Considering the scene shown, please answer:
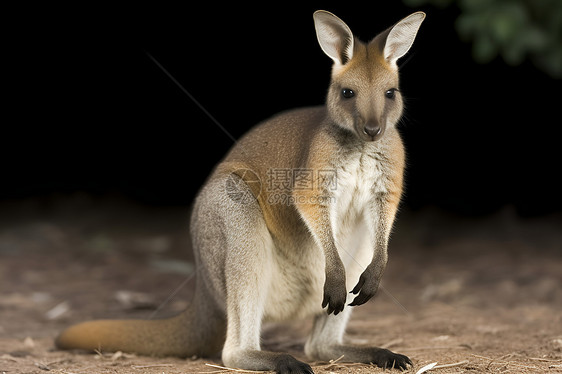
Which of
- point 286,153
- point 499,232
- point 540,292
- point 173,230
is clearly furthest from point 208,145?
point 286,153

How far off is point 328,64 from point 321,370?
6737 mm

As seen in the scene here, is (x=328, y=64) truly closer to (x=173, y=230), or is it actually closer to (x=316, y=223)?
(x=173, y=230)

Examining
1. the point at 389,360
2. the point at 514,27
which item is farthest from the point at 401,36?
the point at 514,27

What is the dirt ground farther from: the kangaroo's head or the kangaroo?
the kangaroo's head

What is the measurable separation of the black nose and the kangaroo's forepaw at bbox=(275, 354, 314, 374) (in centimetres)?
132

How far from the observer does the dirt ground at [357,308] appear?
4.30m

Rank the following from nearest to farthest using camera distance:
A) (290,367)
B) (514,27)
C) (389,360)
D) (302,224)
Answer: (290,367)
(389,360)
(302,224)
(514,27)

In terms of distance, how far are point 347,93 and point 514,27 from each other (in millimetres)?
2563

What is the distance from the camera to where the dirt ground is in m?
4.30

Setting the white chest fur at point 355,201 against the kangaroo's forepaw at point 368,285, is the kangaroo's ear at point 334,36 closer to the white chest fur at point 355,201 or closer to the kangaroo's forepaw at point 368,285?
the white chest fur at point 355,201

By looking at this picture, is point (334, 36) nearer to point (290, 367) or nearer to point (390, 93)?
point (390, 93)

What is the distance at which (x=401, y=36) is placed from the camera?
12.6 feet

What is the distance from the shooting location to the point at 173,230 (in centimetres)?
935

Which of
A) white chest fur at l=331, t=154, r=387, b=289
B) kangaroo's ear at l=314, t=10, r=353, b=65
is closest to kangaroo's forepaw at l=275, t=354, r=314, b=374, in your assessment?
white chest fur at l=331, t=154, r=387, b=289
